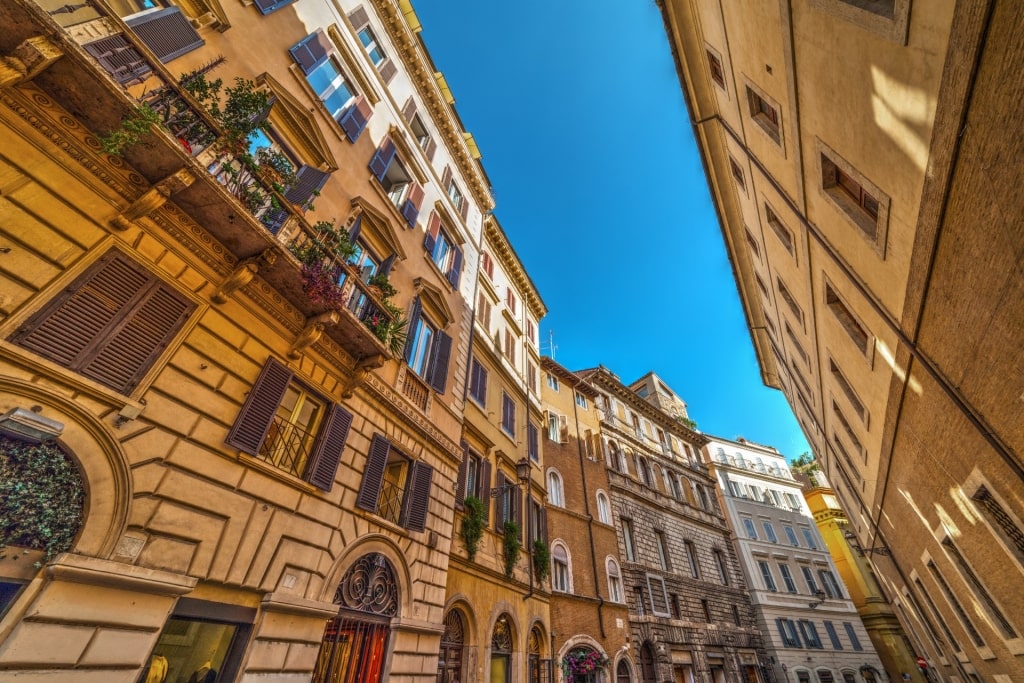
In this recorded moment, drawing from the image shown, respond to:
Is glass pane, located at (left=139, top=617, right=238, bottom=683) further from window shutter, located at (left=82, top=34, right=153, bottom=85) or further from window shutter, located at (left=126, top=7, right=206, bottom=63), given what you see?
window shutter, located at (left=126, top=7, right=206, bottom=63)

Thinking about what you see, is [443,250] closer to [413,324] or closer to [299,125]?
[413,324]

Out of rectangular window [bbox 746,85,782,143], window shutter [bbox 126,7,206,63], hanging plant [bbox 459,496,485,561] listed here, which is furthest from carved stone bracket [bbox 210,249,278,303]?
rectangular window [bbox 746,85,782,143]

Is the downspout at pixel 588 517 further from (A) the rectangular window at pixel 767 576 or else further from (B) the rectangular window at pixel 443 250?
(A) the rectangular window at pixel 767 576

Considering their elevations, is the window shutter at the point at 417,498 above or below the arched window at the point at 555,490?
below

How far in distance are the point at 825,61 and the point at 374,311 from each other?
922 cm

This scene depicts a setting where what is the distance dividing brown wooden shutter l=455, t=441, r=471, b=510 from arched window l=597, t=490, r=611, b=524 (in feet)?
34.7

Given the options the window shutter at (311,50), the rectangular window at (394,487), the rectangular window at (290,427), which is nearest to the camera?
the rectangular window at (290,427)

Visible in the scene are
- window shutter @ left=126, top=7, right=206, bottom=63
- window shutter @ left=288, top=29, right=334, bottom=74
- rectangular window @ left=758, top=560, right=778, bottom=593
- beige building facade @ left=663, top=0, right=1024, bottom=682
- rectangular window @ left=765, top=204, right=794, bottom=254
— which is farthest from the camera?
rectangular window @ left=758, top=560, right=778, bottom=593

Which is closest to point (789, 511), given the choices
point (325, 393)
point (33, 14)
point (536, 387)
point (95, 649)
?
point (536, 387)

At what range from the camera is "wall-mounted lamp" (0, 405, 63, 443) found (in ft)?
12.0

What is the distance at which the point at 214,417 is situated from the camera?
5.46m

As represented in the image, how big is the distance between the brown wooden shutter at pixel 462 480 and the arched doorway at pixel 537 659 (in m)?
5.04

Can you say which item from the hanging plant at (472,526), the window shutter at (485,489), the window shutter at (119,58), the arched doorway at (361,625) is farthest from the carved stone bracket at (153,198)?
the window shutter at (485,489)

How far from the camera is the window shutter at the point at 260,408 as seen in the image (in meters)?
5.65
